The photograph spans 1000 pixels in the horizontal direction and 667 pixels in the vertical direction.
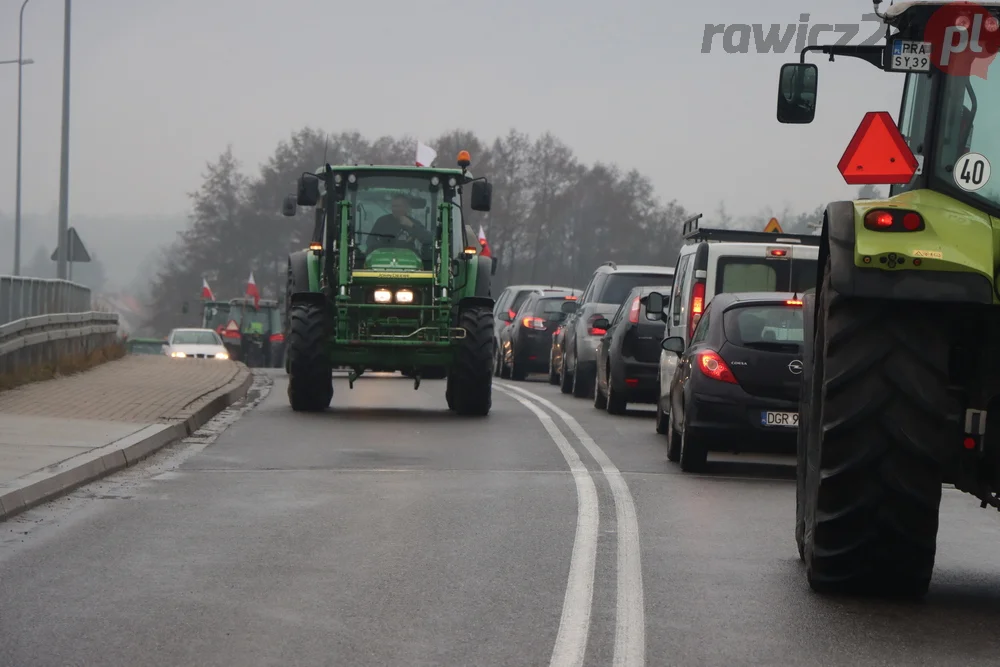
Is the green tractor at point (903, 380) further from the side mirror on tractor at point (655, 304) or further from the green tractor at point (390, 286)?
the green tractor at point (390, 286)

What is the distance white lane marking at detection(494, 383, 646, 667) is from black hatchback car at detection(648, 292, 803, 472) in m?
0.76

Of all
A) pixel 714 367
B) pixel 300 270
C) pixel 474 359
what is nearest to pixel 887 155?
pixel 714 367

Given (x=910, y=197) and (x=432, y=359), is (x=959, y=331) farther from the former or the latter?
(x=432, y=359)

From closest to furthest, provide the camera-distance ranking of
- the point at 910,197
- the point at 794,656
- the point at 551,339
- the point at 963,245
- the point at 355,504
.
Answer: the point at 794,656 < the point at 963,245 < the point at 910,197 < the point at 355,504 < the point at 551,339

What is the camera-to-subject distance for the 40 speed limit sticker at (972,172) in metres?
7.95

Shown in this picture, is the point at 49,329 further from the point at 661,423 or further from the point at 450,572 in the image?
the point at 450,572

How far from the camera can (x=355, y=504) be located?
11391 millimetres

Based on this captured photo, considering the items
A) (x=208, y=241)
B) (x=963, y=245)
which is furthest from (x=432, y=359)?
(x=208, y=241)

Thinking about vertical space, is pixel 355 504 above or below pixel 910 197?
below

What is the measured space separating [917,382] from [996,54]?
162 cm

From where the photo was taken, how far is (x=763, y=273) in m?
18.0

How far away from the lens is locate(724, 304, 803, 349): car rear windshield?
14227 millimetres

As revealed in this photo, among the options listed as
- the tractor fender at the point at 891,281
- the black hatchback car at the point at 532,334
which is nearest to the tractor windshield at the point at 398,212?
the black hatchback car at the point at 532,334

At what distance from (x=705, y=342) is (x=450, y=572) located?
21.2 feet
